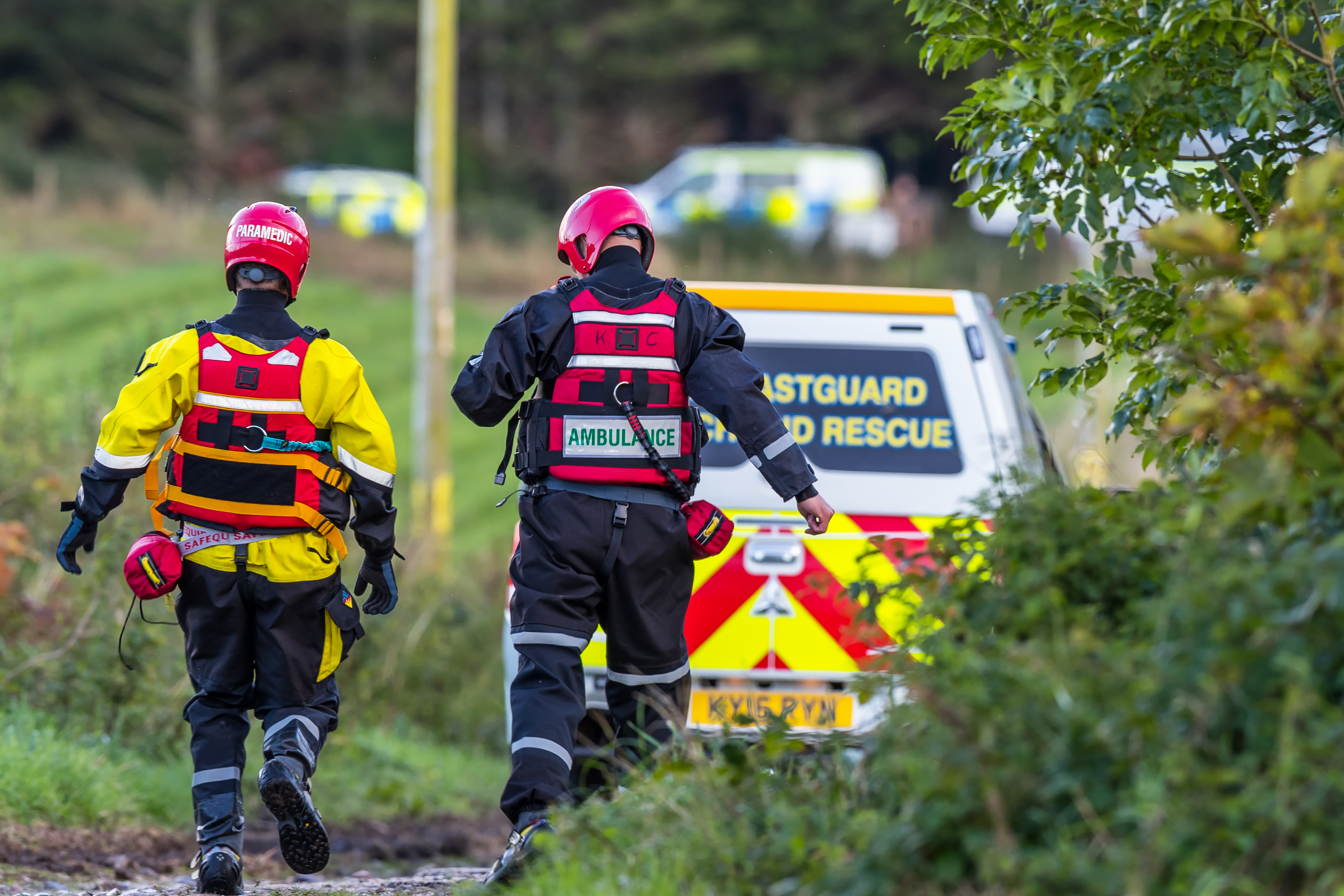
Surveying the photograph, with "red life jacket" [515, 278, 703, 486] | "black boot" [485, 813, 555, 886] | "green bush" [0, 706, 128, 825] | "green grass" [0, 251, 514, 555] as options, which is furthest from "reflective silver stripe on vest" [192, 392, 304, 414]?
"green grass" [0, 251, 514, 555]

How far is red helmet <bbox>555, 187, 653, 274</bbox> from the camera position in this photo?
482cm

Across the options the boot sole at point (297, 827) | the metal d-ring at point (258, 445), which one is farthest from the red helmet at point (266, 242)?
the boot sole at point (297, 827)

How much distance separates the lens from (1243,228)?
465 centimetres

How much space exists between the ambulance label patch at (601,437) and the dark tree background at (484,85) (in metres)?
36.5

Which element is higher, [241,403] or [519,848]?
[241,403]

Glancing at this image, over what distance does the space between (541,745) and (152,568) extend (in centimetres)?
123

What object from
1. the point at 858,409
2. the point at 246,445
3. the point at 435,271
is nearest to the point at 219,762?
the point at 246,445

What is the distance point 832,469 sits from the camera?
5.38m

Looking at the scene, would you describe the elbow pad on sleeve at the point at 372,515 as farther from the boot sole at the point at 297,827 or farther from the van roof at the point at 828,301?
the van roof at the point at 828,301

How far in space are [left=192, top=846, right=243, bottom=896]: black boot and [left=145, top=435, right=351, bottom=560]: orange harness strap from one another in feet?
3.07

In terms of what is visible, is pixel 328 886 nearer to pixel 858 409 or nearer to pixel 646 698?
pixel 646 698

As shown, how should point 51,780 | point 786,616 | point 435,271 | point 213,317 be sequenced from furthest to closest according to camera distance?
point 213,317 < point 435,271 < point 51,780 < point 786,616

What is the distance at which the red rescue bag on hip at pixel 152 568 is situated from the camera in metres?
4.56

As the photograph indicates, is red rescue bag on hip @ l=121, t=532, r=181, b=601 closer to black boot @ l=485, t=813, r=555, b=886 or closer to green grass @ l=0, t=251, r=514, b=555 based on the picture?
black boot @ l=485, t=813, r=555, b=886
